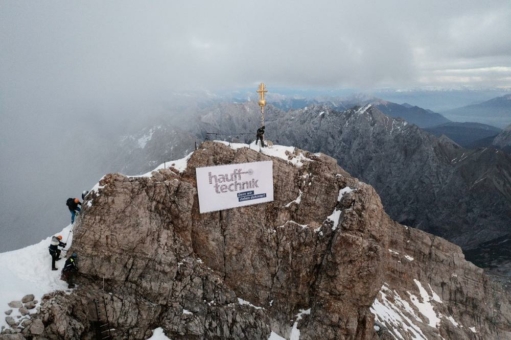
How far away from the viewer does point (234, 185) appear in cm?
3105

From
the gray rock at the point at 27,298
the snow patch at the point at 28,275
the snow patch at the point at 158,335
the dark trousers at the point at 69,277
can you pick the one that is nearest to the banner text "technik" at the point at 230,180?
the snow patch at the point at 158,335

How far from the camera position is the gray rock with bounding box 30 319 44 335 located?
2091 cm

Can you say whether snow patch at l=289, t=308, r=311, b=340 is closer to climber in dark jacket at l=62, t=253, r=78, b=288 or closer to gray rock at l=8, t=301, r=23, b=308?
climber in dark jacket at l=62, t=253, r=78, b=288

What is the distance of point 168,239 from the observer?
2897 centimetres

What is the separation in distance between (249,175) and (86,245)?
55.5 feet

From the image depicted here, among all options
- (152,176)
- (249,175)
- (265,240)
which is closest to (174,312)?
(265,240)

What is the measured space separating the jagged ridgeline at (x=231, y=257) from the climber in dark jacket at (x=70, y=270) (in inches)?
24.2

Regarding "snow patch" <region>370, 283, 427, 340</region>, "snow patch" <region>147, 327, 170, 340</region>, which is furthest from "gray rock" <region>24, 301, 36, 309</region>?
"snow patch" <region>370, 283, 427, 340</region>

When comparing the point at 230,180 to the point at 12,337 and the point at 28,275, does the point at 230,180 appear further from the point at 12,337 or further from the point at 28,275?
the point at 12,337

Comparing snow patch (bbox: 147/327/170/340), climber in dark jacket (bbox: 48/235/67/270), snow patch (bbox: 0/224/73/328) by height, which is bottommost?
snow patch (bbox: 147/327/170/340)

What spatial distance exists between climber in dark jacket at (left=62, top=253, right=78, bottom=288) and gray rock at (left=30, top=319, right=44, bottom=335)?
361cm

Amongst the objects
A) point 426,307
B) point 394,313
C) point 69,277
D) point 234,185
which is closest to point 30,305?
point 69,277

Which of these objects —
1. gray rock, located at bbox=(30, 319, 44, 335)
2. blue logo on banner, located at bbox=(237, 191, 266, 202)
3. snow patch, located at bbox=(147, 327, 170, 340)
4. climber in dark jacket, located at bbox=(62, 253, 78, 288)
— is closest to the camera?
gray rock, located at bbox=(30, 319, 44, 335)

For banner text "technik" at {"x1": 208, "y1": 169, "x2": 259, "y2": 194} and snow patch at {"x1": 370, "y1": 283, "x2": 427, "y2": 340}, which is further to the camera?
snow patch at {"x1": 370, "y1": 283, "x2": 427, "y2": 340}
